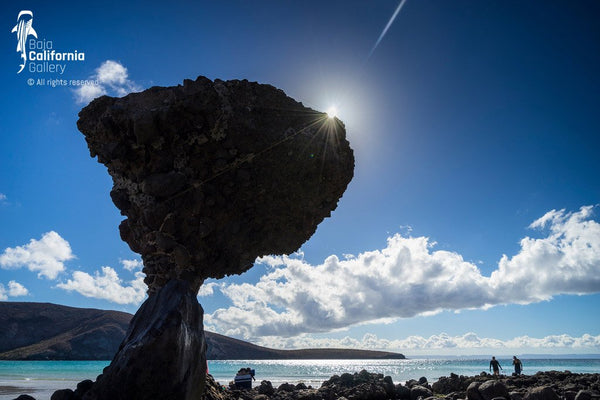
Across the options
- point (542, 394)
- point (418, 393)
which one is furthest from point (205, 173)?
point (418, 393)

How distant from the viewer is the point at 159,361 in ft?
25.0

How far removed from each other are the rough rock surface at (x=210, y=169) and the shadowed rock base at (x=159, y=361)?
9.10 feet

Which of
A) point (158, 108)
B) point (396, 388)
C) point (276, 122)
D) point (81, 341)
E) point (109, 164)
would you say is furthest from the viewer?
point (81, 341)

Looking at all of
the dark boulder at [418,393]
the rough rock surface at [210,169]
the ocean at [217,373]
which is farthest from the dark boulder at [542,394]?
the ocean at [217,373]

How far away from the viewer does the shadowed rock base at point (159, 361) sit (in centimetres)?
748

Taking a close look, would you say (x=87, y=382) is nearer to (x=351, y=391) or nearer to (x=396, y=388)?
(x=351, y=391)

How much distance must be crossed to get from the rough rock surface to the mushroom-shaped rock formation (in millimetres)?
34

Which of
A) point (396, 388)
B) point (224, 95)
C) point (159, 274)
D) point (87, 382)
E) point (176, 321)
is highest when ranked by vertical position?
point (224, 95)

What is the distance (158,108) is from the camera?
35.9ft

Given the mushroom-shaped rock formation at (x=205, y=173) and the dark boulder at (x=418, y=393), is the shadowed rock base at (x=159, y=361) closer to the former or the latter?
the mushroom-shaped rock formation at (x=205, y=173)

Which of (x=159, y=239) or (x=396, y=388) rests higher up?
(x=159, y=239)

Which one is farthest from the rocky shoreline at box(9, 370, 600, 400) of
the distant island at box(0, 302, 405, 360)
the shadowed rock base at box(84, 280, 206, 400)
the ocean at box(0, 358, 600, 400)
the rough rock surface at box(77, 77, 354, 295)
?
the distant island at box(0, 302, 405, 360)

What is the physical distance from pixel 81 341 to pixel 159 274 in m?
119

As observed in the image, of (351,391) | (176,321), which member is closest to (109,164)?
(176,321)
